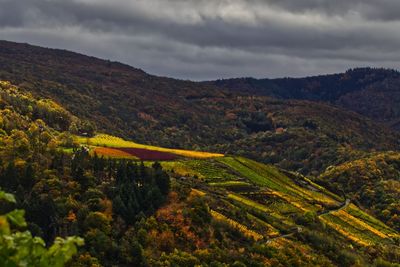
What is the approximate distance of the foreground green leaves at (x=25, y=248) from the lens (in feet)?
45.8

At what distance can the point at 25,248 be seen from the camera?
14.3 metres

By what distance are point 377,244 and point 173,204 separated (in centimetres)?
6613

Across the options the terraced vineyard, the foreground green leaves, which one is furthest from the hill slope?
the foreground green leaves

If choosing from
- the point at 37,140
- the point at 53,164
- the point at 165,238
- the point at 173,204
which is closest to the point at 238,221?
the point at 173,204

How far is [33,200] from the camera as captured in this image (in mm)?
118312

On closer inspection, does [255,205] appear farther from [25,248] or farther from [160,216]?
[25,248]

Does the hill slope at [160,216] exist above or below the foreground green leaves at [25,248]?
below

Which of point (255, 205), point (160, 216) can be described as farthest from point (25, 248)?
point (255, 205)

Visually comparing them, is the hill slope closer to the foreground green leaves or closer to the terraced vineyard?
the terraced vineyard

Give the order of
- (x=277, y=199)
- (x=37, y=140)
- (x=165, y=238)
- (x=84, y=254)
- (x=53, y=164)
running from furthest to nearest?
1. (x=277, y=199)
2. (x=37, y=140)
3. (x=53, y=164)
4. (x=165, y=238)
5. (x=84, y=254)

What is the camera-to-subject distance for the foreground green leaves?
14.0 m

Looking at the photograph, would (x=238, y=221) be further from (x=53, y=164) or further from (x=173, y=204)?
(x=53, y=164)

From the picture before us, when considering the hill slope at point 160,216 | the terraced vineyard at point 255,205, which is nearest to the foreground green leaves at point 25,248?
the hill slope at point 160,216

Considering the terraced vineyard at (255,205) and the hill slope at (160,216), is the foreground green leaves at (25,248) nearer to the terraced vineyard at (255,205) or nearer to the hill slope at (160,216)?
the hill slope at (160,216)
